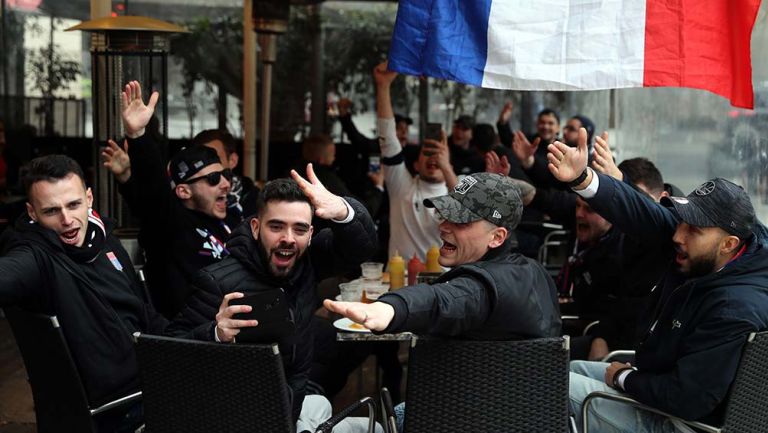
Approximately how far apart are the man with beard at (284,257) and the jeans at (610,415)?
105 cm

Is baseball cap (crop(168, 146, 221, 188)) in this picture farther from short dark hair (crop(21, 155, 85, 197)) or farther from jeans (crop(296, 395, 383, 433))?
jeans (crop(296, 395, 383, 433))

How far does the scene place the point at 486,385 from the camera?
320cm

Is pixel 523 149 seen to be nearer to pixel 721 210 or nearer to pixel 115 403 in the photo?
pixel 721 210

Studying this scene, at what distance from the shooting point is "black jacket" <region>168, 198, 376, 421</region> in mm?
3662

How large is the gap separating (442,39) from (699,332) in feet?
5.94

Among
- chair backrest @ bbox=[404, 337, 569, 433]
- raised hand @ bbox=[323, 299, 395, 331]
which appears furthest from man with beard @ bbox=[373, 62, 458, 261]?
raised hand @ bbox=[323, 299, 395, 331]

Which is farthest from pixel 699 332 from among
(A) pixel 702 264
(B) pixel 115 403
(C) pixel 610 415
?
(B) pixel 115 403

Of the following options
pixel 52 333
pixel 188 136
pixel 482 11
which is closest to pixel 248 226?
pixel 52 333

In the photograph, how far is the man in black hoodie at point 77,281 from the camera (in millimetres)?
3744

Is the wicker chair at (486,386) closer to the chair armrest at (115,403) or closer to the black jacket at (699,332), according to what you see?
the black jacket at (699,332)

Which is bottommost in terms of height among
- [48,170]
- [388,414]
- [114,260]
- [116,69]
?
[388,414]

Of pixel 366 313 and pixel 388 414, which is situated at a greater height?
pixel 366 313

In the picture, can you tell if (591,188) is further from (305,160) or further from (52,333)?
(305,160)

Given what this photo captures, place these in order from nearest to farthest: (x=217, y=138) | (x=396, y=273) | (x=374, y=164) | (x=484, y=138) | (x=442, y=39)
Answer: (x=442, y=39) → (x=396, y=273) → (x=217, y=138) → (x=374, y=164) → (x=484, y=138)
